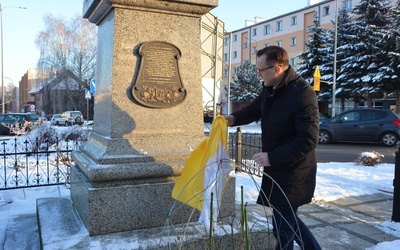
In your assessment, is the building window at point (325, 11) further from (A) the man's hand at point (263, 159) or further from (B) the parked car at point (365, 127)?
(A) the man's hand at point (263, 159)

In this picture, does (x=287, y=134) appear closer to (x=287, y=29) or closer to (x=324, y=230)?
(x=324, y=230)

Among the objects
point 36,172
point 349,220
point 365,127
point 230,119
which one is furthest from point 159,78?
point 365,127

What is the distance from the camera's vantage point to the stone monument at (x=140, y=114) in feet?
9.93

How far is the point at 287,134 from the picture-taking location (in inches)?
98.3

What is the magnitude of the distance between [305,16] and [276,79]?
43.4m

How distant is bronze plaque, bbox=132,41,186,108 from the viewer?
3359 mm

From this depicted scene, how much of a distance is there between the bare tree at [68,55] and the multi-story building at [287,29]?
48.7 ft

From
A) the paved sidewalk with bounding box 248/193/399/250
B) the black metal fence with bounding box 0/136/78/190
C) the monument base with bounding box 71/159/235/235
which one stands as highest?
the monument base with bounding box 71/159/235/235

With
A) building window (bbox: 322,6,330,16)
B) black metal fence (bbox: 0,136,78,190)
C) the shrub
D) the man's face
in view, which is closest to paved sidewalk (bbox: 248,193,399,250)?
the man's face

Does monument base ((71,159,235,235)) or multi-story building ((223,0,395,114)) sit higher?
multi-story building ((223,0,395,114))

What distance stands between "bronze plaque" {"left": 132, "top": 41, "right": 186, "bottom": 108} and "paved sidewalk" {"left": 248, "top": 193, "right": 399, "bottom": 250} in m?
2.16

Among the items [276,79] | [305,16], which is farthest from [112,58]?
[305,16]

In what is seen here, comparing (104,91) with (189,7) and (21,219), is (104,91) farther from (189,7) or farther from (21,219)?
(21,219)

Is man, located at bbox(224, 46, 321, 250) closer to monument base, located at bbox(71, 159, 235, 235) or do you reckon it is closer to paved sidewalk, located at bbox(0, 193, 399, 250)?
monument base, located at bbox(71, 159, 235, 235)
